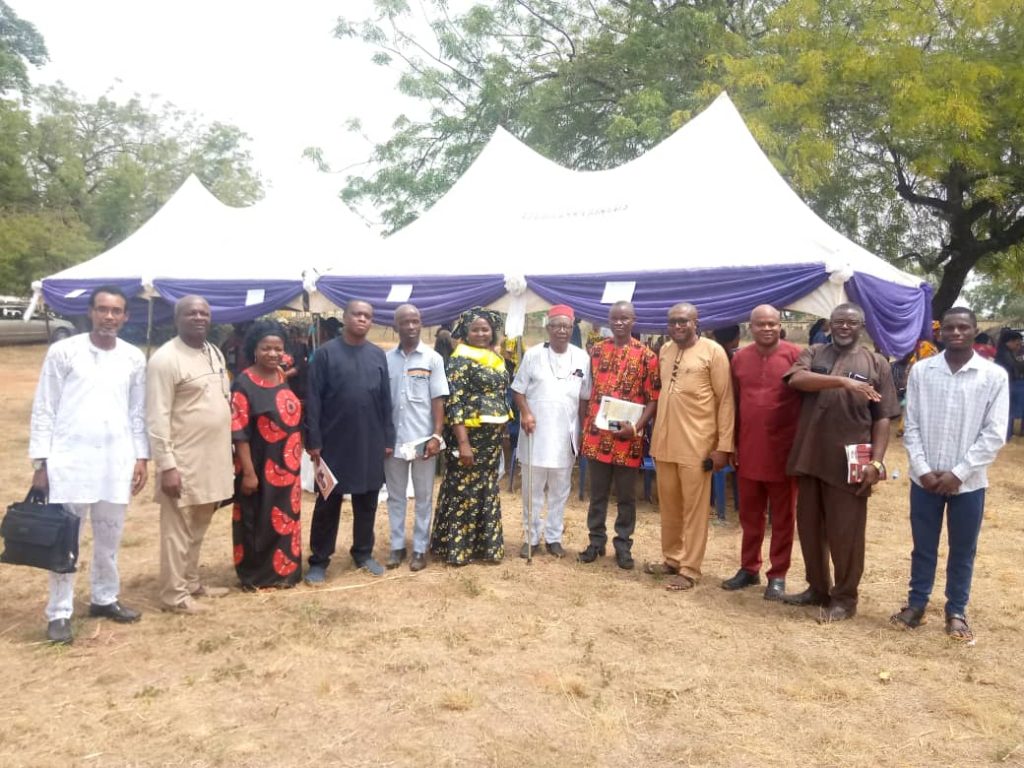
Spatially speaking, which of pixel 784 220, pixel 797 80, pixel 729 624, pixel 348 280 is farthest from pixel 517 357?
pixel 797 80

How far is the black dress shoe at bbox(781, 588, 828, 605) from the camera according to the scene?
403 centimetres

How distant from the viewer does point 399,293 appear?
739 centimetres

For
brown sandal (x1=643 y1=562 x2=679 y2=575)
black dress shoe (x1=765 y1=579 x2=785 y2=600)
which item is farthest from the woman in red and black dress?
black dress shoe (x1=765 y1=579 x2=785 y2=600)

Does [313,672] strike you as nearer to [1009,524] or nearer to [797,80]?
[1009,524]

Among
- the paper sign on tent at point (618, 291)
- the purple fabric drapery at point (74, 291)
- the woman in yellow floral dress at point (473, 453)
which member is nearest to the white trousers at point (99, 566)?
the woman in yellow floral dress at point (473, 453)

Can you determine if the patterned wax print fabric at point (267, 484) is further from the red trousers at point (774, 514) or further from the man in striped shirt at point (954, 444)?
the man in striped shirt at point (954, 444)

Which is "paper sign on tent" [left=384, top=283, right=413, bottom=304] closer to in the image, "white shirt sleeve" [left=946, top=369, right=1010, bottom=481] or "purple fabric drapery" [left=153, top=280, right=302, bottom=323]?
"purple fabric drapery" [left=153, top=280, right=302, bottom=323]

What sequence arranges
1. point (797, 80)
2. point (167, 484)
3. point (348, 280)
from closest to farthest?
point (167, 484), point (348, 280), point (797, 80)

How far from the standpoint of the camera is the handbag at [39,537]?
3.23 m

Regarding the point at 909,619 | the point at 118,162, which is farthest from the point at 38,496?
the point at 118,162

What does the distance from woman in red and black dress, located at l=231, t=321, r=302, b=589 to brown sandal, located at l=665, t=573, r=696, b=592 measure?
2.09 meters

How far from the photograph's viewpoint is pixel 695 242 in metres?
6.39

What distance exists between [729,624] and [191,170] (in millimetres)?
29808

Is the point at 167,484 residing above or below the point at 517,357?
below
